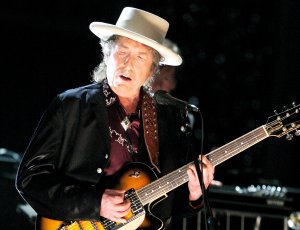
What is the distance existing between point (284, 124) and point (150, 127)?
0.80m

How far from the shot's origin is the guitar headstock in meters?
3.84

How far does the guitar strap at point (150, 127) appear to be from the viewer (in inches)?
154

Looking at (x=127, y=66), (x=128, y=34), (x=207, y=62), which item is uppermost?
(x=207, y=62)

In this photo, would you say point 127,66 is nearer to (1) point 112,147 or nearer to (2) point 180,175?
(1) point 112,147

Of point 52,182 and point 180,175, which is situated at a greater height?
point 180,175

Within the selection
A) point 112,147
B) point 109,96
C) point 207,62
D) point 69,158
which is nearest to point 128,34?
point 109,96

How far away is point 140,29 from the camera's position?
3846 mm

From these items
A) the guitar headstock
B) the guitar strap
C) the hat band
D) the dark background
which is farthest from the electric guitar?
the dark background

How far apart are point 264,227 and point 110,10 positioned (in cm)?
310

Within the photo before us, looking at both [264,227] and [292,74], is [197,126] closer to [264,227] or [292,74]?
[292,74]

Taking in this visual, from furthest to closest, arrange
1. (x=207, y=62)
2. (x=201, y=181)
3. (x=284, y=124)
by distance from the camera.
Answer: (x=207, y=62), (x=284, y=124), (x=201, y=181)

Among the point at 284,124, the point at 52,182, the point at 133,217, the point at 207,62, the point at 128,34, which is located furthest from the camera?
the point at 207,62

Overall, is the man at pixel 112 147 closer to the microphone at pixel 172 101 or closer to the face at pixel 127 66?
the face at pixel 127 66

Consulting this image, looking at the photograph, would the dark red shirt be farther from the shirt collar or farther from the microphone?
the microphone
